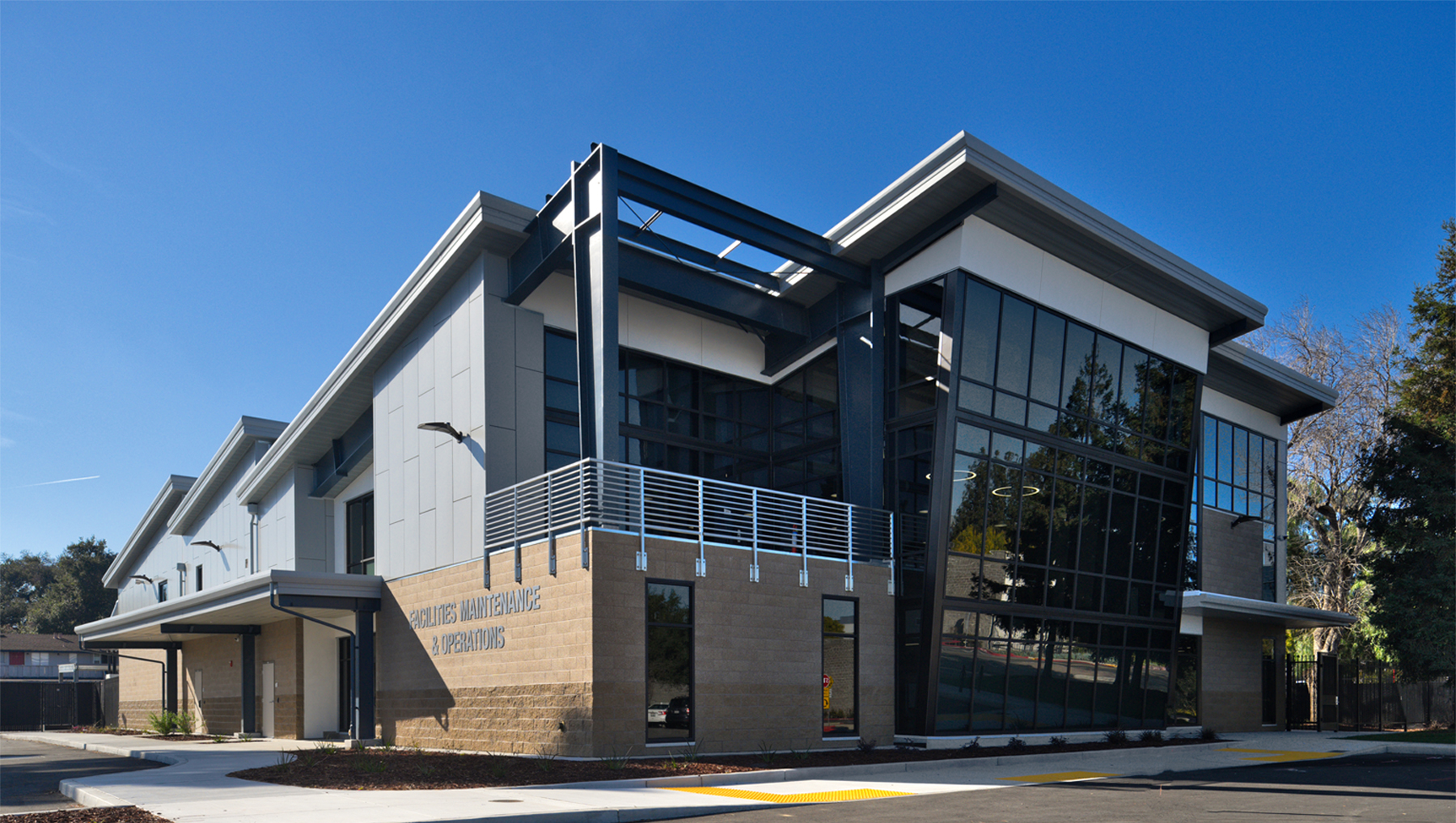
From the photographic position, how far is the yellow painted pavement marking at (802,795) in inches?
502

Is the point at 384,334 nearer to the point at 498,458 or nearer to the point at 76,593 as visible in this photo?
the point at 498,458

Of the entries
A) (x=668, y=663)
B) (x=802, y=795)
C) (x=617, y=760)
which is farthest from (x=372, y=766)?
(x=802, y=795)

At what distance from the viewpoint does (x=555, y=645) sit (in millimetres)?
16781

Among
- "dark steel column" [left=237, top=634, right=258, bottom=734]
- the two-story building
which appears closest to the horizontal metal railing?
the two-story building

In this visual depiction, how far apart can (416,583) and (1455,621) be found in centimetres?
2721

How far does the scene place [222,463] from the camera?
36.5m

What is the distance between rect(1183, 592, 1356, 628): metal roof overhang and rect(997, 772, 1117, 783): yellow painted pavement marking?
36.6 feet

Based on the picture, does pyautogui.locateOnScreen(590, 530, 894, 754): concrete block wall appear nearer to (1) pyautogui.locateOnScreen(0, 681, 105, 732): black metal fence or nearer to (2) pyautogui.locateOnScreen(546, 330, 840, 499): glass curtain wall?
(2) pyautogui.locateOnScreen(546, 330, 840, 499): glass curtain wall

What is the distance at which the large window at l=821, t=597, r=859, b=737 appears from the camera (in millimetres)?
19281

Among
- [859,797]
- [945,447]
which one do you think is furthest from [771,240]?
[859,797]

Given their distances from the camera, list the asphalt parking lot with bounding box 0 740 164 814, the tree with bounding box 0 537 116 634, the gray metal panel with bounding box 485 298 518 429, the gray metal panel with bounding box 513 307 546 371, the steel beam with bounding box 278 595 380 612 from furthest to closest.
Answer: the tree with bounding box 0 537 116 634, the steel beam with bounding box 278 595 380 612, the gray metal panel with bounding box 513 307 546 371, the gray metal panel with bounding box 485 298 518 429, the asphalt parking lot with bounding box 0 740 164 814

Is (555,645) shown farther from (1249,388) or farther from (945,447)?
(1249,388)

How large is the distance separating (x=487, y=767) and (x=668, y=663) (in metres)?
3.24

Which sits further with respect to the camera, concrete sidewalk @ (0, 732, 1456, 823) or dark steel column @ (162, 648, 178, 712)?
dark steel column @ (162, 648, 178, 712)
